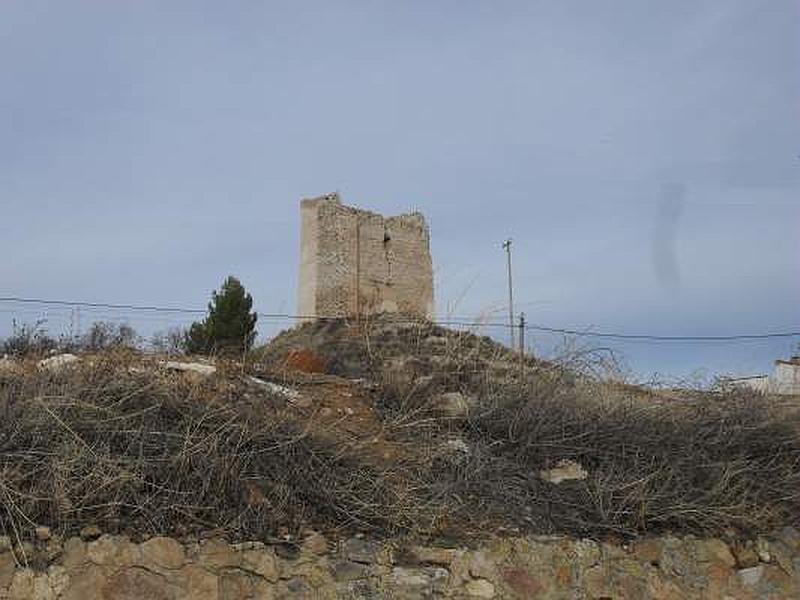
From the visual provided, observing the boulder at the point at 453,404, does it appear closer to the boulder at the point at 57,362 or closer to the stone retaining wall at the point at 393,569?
the stone retaining wall at the point at 393,569

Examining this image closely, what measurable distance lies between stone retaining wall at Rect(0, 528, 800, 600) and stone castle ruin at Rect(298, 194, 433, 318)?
20.2m

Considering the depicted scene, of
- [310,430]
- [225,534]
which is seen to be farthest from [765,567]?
[225,534]

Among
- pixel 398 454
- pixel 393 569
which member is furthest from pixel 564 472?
pixel 393 569

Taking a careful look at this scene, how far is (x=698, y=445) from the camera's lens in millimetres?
6621

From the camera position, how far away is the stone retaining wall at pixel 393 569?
4082 mm

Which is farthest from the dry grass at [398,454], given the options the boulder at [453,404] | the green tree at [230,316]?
the green tree at [230,316]

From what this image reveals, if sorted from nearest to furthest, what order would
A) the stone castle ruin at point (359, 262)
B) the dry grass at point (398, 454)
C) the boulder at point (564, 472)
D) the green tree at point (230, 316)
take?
the dry grass at point (398, 454), the boulder at point (564, 472), the green tree at point (230, 316), the stone castle ruin at point (359, 262)

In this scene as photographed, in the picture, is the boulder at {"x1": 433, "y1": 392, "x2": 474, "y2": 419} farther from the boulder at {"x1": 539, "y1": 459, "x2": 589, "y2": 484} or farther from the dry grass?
the boulder at {"x1": 539, "y1": 459, "x2": 589, "y2": 484}

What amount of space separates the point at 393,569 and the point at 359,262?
74.2 feet

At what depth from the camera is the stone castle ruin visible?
26531 mm

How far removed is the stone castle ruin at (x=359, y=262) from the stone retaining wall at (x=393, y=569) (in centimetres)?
2016

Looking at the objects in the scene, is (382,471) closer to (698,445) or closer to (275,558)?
(275,558)

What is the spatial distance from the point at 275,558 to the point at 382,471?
101 centimetres

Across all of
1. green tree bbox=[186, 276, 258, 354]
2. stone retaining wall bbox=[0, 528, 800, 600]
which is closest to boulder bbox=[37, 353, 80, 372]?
stone retaining wall bbox=[0, 528, 800, 600]
